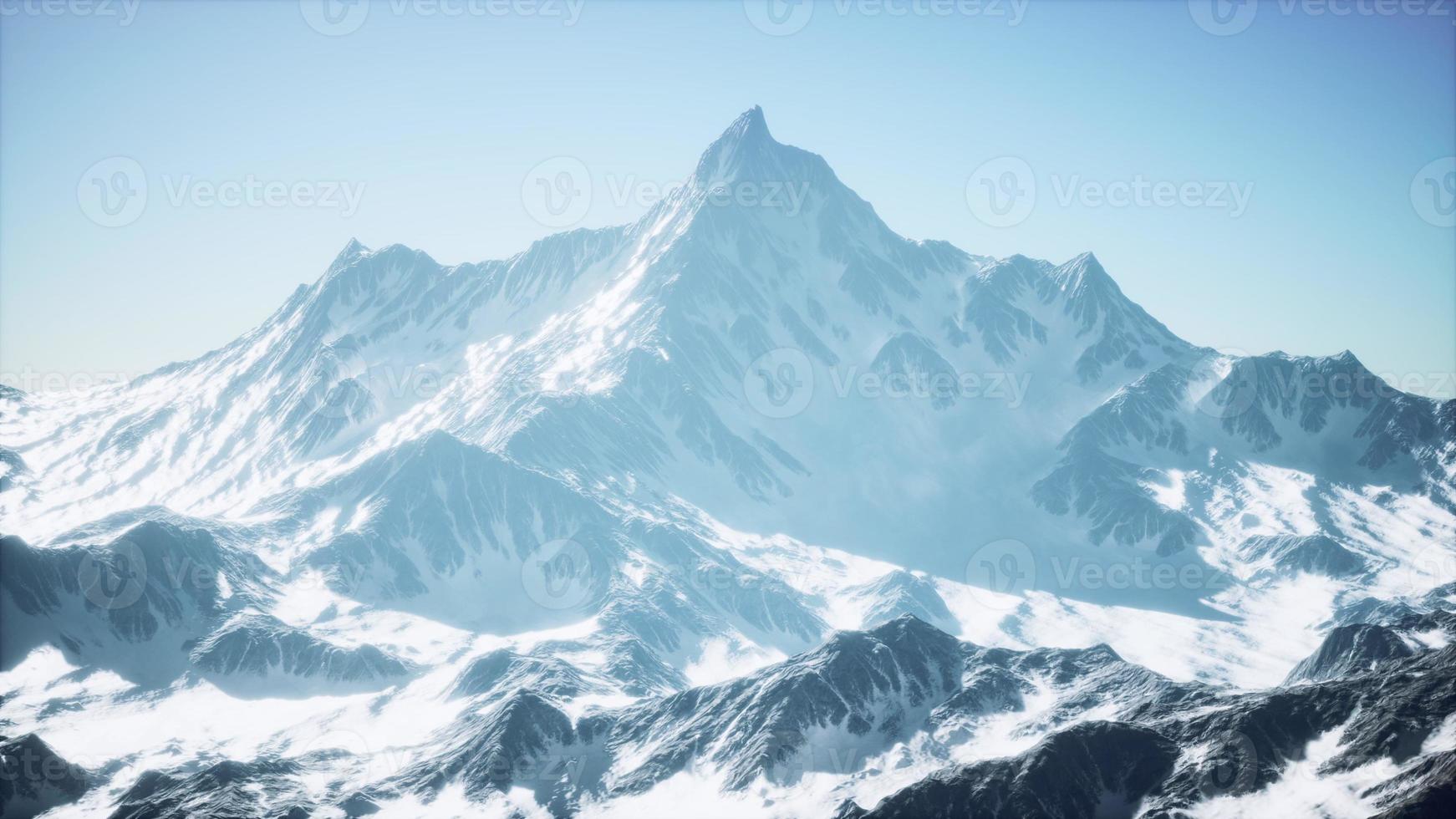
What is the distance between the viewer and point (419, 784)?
146625 mm

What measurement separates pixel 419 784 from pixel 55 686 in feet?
301

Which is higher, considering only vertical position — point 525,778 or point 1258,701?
point 1258,701

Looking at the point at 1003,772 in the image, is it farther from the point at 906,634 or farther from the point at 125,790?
the point at 125,790

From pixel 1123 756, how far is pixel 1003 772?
14548mm

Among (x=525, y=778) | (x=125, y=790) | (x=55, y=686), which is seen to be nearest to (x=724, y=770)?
(x=525, y=778)

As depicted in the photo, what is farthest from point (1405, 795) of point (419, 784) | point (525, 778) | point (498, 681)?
point (498, 681)

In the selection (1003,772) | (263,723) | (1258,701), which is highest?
(1258,701)

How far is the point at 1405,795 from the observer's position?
94.5m

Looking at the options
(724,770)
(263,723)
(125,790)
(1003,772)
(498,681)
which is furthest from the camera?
(498,681)

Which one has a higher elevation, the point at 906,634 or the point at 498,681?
the point at 906,634

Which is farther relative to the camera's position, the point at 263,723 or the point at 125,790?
the point at 263,723

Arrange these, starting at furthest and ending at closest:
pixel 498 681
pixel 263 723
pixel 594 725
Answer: pixel 498 681
pixel 263 723
pixel 594 725

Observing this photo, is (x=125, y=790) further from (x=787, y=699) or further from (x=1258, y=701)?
(x=1258, y=701)

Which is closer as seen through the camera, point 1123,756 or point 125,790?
point 1123,756
